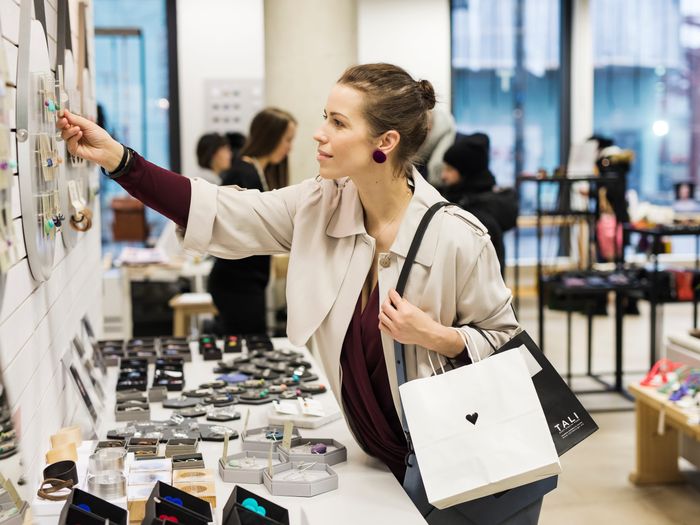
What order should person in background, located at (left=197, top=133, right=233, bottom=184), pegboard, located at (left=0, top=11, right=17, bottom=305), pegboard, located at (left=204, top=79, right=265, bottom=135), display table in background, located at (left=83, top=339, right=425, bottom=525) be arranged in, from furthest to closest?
pegboard, located at (left=204, top=79, right=265, bottom=135), person in background, located at (left=197, top=133, right=233, bottom=184), display table in background, located at (left=83, top=339, right=425, bottom=525), pegboard, located at (left=0, top=11, right=17, bottom=305)

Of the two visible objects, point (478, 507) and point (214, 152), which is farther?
point (214, 152)

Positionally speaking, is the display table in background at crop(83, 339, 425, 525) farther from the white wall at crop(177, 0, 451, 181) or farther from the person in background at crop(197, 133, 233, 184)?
the white wall at crop(177, 0, 451, 181)

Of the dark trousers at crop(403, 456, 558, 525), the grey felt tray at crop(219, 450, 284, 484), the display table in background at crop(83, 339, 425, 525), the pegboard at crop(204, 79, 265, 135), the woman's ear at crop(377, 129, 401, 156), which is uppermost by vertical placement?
the pegboard at crop(204, 79, 265, 135)

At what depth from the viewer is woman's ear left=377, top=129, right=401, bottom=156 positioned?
204 cm

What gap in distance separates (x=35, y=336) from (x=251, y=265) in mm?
2381

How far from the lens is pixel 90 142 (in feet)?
6.39

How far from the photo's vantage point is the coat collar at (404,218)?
2.00m

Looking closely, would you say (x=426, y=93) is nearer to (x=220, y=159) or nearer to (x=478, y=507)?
(x=478, y=507)

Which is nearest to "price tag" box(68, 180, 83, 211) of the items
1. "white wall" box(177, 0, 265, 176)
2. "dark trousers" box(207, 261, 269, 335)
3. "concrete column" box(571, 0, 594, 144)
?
"dark trousers" box(207, 261, 269, 335)

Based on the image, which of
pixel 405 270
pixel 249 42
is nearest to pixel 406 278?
pixel 405 270

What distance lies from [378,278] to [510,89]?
28.3ft

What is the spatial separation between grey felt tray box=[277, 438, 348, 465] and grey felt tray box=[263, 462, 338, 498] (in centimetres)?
3

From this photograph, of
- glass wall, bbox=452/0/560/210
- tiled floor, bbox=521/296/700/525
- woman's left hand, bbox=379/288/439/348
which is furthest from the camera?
glass wall, bbox=452/0/560/210

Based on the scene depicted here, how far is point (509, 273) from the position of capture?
1016cm
